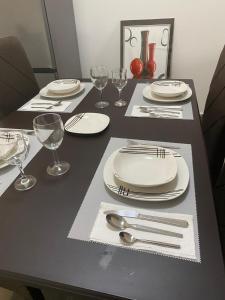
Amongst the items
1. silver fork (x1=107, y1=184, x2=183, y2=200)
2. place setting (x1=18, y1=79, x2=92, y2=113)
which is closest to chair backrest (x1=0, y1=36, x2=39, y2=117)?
place setting (x1=18, y1=79, x2=92, y2=113)

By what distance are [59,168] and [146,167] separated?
0.27m

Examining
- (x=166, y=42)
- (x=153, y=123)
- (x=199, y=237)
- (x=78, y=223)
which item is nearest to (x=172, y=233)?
(x=199, y=237)

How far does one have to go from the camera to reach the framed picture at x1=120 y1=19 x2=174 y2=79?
2049 mm

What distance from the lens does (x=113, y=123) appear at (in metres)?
1.01

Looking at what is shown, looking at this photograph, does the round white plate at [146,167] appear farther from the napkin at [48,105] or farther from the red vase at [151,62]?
the red vase at [151,62]

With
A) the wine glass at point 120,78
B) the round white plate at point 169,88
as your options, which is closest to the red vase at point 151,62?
the round white plate at point 169,88

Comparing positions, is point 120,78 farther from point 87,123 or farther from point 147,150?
point 147,150

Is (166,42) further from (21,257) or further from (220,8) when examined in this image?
(21,257)

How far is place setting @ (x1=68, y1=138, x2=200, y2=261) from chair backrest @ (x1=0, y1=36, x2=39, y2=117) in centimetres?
85

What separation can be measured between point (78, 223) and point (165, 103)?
0.73 m

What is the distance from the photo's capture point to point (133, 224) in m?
0.58

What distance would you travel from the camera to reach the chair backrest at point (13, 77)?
1.34 meters

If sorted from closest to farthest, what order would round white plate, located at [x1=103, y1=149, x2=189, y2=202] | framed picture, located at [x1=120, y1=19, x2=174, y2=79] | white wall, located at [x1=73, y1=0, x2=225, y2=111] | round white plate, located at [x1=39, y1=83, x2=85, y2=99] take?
round white plate, located at [x1=103, y1=149, x2=189, y2=202] → round white plate, located at [x1=39, y1=83, x2=85, y2=99] → white wall, located at [x1=73, y1=0, x2=225, y2=111] → framed picture, located at [x1=120, y1=19, x2=174, y2=79]

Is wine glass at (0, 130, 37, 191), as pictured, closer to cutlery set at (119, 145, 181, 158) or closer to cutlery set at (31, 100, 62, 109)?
cutlery set at (119, 145, 181, 158)
